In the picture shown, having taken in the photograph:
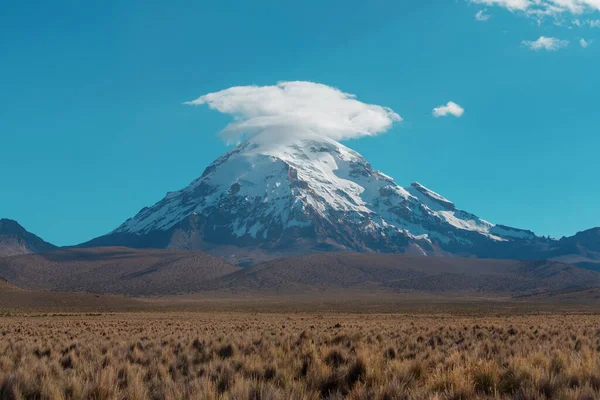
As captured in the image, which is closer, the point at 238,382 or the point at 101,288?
the point at 238,382

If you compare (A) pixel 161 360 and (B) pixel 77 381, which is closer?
(B) pixel 77 381

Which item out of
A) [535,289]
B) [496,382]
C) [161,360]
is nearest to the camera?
[496,382]

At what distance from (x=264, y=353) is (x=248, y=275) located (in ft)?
608

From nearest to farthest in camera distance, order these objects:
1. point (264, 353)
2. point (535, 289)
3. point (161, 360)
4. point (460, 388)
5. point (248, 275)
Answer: point (460, 388), point (161, 360), point (264, 353), point (535, 289), point (248, 275)

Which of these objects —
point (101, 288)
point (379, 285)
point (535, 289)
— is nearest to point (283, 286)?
point (379, 285)

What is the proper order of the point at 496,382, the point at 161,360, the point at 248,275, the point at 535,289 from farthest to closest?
the point at 248,275 < the point at 535,289 < the point at 161,360 < the point at 496,382

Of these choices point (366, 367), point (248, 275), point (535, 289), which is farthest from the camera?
point (248, 275)

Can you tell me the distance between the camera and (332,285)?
192 meters

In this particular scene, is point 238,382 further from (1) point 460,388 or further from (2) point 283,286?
(2) point 283,286

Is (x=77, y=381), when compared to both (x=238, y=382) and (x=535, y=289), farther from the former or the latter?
(x=535, y=289)

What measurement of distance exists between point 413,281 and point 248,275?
53743 millimetres

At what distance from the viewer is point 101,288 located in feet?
609

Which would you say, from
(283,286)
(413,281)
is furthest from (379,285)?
(283,286)

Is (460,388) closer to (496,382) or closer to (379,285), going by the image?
(496,382)
